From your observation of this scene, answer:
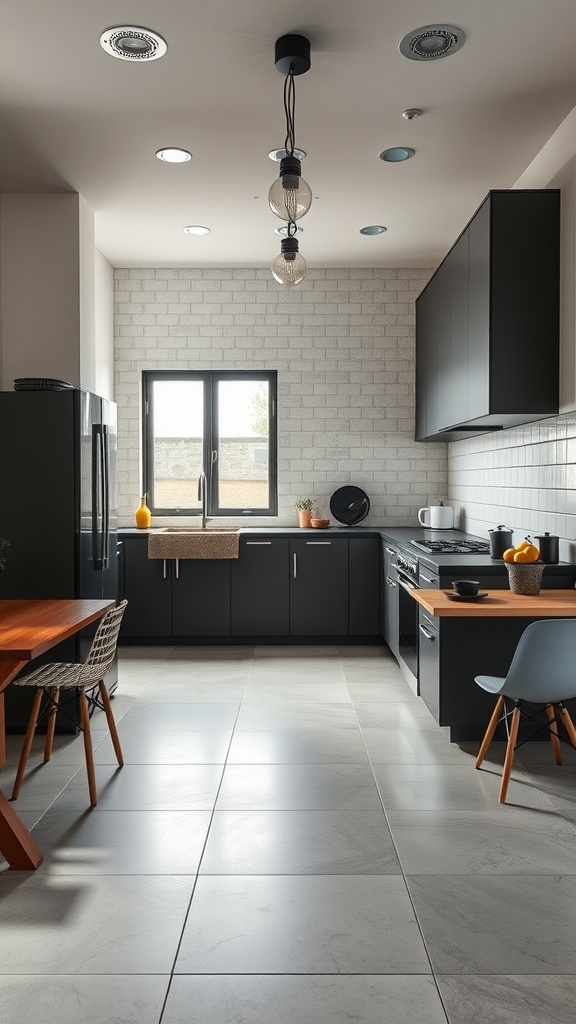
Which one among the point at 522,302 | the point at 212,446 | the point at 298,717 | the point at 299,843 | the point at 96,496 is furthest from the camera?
the point at 212,446

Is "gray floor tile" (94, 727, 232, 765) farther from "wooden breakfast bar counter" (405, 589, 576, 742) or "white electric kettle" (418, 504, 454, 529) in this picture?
"white electric kettle" (418, 504, 454, 529)

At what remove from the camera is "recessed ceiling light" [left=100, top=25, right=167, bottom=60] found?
3.07m

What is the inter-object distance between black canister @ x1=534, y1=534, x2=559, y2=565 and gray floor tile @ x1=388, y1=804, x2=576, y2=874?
131 cm

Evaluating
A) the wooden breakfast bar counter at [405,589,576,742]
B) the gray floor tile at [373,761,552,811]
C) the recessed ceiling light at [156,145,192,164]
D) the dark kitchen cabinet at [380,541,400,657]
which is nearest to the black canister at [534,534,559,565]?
the wooden breakfast bar counter at [405,589,576,742]

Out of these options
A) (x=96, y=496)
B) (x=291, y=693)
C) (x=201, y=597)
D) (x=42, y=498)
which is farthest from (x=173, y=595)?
(x=42, y=498)

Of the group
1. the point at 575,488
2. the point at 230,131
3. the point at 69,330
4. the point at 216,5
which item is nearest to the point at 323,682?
the point at 575,488

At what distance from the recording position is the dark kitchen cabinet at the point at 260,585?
5.97 m

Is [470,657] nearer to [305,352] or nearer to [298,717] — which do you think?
[298,717]

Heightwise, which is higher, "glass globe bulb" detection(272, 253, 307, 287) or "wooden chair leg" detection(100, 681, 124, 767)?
"glass globe bulb" detection(272, 253, 307, 287)

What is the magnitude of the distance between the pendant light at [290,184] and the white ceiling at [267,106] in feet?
0.20

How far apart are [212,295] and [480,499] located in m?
2.86

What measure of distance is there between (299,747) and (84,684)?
3.73 feet

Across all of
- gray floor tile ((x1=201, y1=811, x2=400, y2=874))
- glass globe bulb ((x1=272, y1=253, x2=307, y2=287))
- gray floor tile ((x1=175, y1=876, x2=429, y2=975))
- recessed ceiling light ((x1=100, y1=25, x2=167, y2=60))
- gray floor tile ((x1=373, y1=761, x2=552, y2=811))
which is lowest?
gray floor tile ((x1=175, y1=876, x2=429, y2=975))

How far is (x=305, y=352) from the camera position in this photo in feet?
21.6
